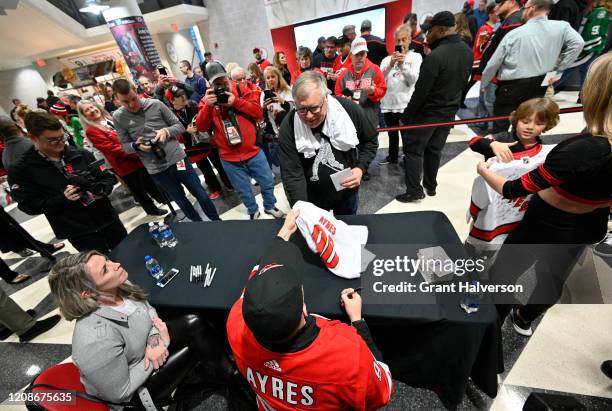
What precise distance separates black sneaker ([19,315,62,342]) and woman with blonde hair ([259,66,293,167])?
8.53 ft

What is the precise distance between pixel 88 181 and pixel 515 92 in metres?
4.27

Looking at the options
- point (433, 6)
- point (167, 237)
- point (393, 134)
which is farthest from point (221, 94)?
point (433, 6)

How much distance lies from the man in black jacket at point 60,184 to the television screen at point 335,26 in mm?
8091

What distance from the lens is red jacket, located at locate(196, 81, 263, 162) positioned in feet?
8.14

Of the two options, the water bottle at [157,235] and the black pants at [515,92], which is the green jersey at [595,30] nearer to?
the black pants at [515,92]

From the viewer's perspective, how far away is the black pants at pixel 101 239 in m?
2.20

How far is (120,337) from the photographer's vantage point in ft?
3.90

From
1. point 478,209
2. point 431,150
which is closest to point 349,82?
point 431,150

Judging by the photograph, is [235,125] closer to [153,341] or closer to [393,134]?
[153,341]

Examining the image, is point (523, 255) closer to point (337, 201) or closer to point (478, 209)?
point (478, 209)

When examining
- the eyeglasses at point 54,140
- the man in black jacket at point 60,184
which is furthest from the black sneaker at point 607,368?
the eyeglasses at point 54,140

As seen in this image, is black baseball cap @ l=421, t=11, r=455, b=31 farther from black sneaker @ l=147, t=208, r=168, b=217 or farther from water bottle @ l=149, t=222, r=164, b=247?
black sneaker @ l=147, t=208, r=168, b=217

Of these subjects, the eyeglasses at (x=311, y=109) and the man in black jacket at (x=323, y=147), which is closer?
the eyeglasses at (x=311, y=109)

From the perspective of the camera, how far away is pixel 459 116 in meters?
5.00
